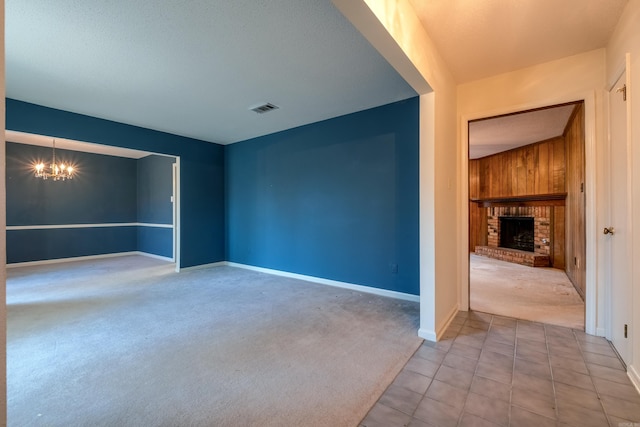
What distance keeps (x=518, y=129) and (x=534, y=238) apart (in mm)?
2387

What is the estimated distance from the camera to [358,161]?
3.74m

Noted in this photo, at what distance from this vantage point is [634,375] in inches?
65.5

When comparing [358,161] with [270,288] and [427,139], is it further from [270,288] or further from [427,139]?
[270,288]

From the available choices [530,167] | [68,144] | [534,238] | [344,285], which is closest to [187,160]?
[68,144]

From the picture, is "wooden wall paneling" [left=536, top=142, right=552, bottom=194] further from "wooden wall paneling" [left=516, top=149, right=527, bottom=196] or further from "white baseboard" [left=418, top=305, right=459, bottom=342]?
"white baseboard" [left=418, top=305, right=459, bottom=342]

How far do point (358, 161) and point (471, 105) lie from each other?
142 centimetres

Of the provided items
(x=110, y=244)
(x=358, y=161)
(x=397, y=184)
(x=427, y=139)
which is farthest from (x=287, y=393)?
(x=110, y=244)

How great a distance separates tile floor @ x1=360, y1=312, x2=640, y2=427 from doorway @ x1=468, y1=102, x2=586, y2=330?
2.30ft

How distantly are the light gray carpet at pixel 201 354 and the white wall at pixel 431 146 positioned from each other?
43 centimetres

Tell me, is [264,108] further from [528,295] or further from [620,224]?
[528,295]

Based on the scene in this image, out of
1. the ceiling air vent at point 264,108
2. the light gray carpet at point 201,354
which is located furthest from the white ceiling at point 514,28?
the light gray carpet at point 201,354

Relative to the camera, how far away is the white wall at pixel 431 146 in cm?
161

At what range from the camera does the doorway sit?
320 centimetres

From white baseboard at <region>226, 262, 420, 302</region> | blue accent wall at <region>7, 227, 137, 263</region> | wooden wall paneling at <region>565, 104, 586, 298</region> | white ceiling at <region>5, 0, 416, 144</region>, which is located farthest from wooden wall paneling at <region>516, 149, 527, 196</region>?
blue accent wall at <region>7, 227, 137, 263</region>
